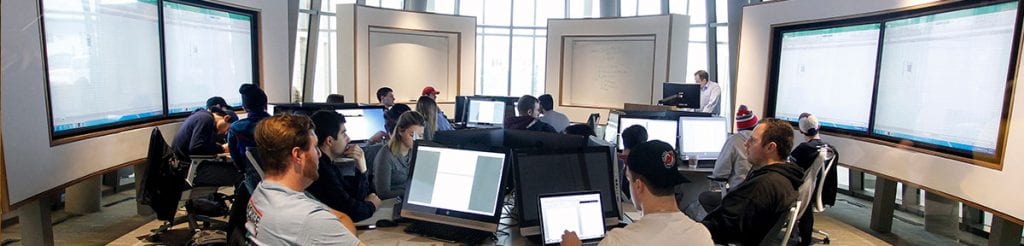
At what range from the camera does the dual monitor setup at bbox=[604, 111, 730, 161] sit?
16.4 ft

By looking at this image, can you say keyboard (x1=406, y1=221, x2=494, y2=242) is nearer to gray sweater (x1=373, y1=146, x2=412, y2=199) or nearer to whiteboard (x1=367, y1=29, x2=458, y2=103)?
gray sweater (x1=373, y1=146, x2=412, y2=199)

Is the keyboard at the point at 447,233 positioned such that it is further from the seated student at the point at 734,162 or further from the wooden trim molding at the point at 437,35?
the wooden trim molding at the point at 437,35

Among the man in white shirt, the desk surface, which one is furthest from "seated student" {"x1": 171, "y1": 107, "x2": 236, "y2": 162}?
the man in white shirt

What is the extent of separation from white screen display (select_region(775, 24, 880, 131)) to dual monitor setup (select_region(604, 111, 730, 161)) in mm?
1524

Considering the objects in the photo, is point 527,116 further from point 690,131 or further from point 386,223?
point 386,223

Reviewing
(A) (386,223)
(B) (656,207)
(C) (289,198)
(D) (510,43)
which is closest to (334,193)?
(A) (386,223)

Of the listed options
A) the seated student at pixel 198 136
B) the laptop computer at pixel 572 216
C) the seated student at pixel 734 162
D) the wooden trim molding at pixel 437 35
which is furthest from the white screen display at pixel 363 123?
the laptop computer at pixel 572 216

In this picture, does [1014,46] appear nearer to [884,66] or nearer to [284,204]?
[884,66]

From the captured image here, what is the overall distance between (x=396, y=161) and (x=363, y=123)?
6.73ft

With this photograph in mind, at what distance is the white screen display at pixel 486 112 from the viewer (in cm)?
717

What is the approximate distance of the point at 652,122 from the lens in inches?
204

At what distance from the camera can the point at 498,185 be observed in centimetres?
255

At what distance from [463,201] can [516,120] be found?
2.55 metres

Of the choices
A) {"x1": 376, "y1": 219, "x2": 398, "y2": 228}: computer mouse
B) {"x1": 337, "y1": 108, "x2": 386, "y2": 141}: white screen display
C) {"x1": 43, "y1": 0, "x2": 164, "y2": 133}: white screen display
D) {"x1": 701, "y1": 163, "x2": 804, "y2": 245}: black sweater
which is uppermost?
{"x1": 43, "y1": 0, "x2": 164, "y2": 133}: white screen display
